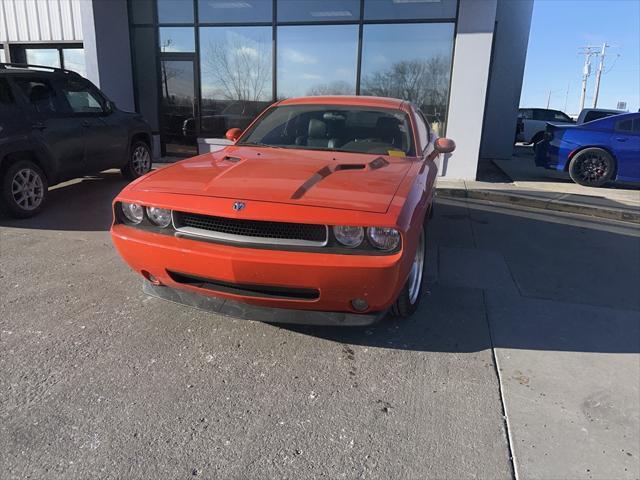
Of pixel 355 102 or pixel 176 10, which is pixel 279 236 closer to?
pixel 355 102

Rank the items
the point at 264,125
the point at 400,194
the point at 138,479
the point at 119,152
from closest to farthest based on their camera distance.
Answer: the point at 138,479 < the point at 400,194 < the point at 264,125 < the point at 119,152

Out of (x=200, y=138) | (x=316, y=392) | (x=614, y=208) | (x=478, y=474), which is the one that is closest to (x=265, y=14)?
(x=200, y=138)

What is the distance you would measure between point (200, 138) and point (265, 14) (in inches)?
118

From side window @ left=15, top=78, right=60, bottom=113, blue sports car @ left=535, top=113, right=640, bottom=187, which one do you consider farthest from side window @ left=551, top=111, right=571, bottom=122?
side window @ left=15, top=78, right=60, bottom=113

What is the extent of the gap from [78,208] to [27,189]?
78 centimetres

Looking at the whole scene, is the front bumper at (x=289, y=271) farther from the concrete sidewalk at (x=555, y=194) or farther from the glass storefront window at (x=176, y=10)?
the glass storefront window at (x=176, y=10)

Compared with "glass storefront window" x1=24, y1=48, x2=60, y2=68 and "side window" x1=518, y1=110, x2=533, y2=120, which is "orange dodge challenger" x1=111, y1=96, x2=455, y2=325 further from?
"side window" x1=518, y1=110, x2=533, y2=120

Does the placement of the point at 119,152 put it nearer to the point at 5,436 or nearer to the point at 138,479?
the point at 5,436

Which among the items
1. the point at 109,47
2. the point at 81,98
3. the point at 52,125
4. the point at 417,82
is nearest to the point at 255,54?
the point at 109,47

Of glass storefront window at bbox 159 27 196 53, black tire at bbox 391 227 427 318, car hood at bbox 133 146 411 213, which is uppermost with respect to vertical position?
glass storefront window at bbox 159 27 196 53

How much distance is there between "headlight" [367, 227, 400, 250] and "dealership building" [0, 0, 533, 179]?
7216mm

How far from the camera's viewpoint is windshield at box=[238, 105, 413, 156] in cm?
397

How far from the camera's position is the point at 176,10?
34.4 ft

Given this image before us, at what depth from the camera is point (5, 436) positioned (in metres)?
2.22
